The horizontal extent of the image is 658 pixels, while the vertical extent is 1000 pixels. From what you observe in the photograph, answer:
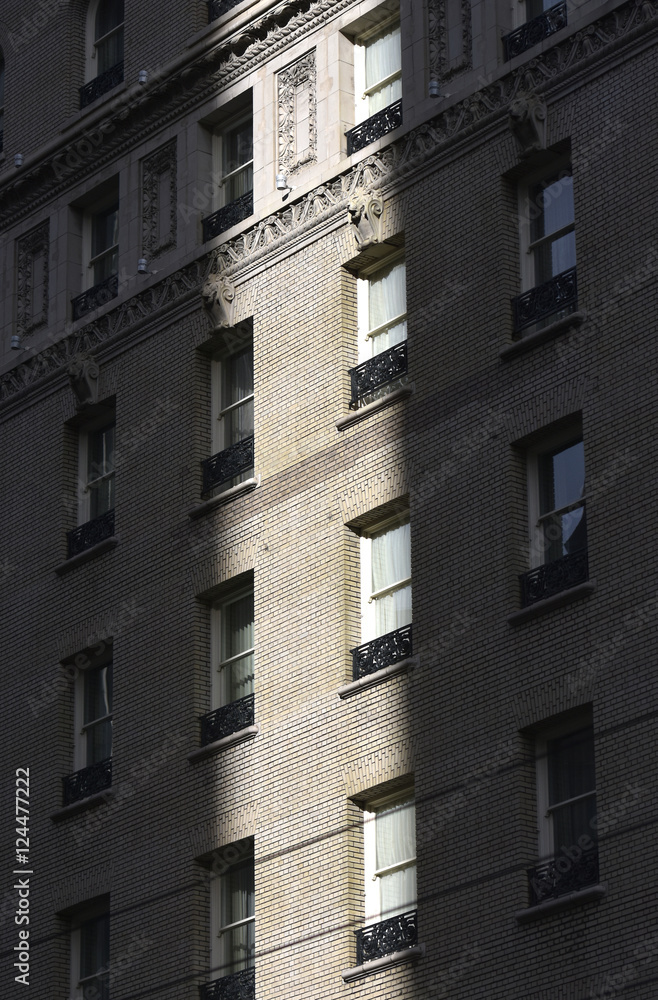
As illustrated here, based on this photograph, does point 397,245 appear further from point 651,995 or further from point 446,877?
point 651,995

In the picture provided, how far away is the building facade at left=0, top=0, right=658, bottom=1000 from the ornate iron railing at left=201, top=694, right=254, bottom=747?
0.29 ft

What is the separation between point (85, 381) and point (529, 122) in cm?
1153

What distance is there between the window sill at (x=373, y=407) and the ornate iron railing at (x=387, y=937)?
8.00m

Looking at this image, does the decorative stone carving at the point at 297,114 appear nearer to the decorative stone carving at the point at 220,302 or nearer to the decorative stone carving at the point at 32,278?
the decorative stone carving at the point at 220,302

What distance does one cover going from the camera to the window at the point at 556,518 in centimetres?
3500

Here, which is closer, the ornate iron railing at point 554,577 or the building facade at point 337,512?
the building facade at point 337,512

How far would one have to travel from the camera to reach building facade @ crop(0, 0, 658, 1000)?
112ft

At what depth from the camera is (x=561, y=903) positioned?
32.7 m

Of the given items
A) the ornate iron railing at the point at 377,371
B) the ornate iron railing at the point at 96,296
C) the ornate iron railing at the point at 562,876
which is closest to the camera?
the ornate iron railing at the point at 562,876

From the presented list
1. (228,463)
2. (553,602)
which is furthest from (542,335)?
(228,463)

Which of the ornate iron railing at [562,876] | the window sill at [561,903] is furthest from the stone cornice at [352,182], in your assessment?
the window sill at [561,903]

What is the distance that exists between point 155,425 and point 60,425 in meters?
3.08

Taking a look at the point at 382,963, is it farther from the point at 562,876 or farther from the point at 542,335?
the point at 542,335

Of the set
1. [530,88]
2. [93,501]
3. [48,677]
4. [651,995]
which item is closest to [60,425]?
[93,501]
